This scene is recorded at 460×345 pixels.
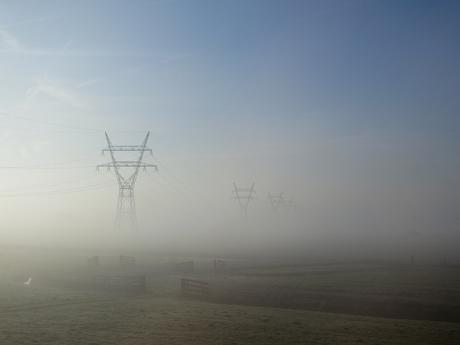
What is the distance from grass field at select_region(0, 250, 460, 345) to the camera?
78.0 feet

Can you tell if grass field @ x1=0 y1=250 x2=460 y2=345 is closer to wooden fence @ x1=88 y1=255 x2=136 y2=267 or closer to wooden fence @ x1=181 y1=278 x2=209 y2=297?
wooden fence @ x1=181 y1=278 x2=209 y2=297

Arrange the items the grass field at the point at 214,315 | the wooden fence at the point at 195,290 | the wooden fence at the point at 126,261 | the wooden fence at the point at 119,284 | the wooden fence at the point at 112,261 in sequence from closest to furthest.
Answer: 1. the grass field at the point at 214,315
2. the wooden fence at the point at 195,290
3. the wooden fence at the point at 119,284
4. the wooden fence at the point at 112,261
5. the wooden fence at the point at 126,261

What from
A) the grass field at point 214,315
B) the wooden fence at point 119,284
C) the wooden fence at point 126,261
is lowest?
the grass field at point 214,315

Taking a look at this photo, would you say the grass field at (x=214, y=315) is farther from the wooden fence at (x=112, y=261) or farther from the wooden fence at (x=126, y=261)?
the wooden fence at (x=126, y=261)

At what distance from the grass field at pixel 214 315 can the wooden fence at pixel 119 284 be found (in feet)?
3.98

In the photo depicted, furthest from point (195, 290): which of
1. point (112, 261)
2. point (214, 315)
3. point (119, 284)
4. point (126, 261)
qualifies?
point (112, 261)

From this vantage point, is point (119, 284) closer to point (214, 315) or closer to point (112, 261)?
point (214, 315)

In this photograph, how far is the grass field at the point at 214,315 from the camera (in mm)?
23781

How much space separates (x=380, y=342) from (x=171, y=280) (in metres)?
33.1

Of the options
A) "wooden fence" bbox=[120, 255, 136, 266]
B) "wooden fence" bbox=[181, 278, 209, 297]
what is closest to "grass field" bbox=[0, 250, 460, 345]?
"wooden fence" bbox=[181, 278, 209, 297]

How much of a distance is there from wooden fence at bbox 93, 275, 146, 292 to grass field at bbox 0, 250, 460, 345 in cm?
121

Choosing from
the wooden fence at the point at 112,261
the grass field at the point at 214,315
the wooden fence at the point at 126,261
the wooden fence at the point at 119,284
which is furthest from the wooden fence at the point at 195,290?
the wooden fence at the point at 126,261

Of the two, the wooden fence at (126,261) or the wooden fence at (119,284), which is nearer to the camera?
the wooden fence at (119,284)

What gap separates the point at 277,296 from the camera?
1512 inches
